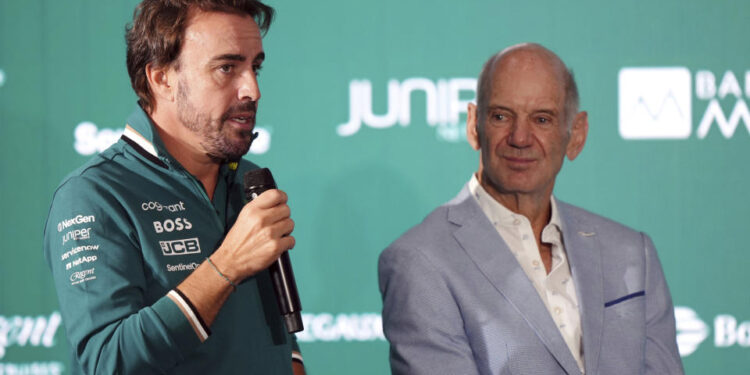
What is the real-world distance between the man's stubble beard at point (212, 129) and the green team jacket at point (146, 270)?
8 centimetres

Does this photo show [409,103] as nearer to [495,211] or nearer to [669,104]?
[495,211]

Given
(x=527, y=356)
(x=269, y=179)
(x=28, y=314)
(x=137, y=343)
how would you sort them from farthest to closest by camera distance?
(x=28, y=314) < (x=527, y=356) < (x=269, y=179) < (x=137, y=343)

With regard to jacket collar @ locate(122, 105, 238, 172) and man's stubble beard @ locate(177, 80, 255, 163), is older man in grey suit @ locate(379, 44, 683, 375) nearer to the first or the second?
man's stubble beard @ locate(177, 80, 255, 163)

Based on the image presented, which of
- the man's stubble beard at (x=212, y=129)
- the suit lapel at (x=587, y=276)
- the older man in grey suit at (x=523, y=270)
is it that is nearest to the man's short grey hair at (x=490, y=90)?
the older man in grey suit at (x=523, y=270)

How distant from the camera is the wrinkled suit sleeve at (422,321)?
6.00 ft

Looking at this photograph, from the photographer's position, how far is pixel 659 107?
286cm

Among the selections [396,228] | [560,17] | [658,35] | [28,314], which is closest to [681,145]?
[658,35]

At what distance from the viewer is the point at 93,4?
283 centimetres

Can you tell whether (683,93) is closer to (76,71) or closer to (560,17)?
(560,17)

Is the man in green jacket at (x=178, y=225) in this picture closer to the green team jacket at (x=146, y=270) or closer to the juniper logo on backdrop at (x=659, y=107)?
the green team jacket at (x=146, y=270)

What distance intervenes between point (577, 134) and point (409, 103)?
81 cm

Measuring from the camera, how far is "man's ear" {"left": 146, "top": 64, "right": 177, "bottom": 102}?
1684 millimetres

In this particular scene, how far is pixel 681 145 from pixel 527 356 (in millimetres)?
1445

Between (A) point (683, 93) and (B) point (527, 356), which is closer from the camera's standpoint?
(B) point (527, 356)
